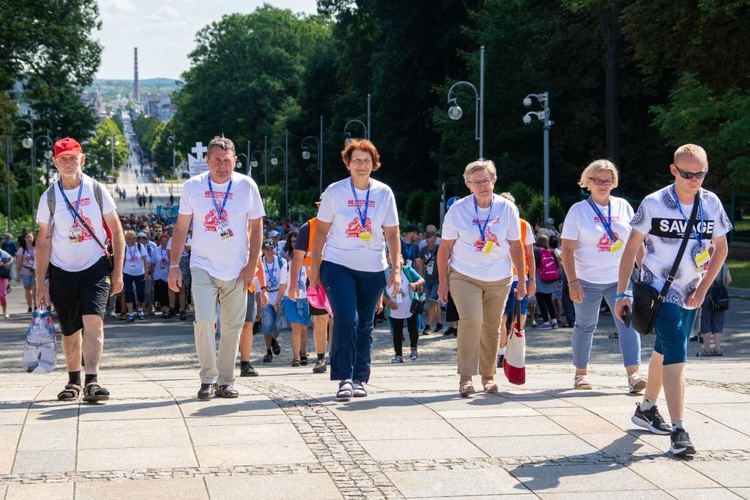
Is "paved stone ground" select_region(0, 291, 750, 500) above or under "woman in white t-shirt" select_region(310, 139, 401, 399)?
under

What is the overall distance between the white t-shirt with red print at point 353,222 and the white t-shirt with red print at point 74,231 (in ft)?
4.73

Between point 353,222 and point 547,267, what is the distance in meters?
11.9

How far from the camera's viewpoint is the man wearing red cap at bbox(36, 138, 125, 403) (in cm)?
823

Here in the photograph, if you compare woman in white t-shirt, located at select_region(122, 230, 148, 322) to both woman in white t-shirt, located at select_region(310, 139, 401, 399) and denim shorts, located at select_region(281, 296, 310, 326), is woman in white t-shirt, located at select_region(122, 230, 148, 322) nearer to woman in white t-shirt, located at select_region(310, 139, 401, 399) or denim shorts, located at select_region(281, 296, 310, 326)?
denim shorts, located at select_region(281, 296, 310, 326)

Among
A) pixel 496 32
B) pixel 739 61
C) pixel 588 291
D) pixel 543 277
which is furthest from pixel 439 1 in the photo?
pixel 588 291

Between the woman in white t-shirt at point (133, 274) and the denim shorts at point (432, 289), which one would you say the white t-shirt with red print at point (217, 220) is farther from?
the woman in white t-shirt at point (133, 274)

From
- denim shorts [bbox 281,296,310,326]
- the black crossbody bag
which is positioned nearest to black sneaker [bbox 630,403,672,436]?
the black crossbody bag

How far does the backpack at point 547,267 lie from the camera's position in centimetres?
1973

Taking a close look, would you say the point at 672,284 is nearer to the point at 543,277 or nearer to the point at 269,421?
the point at 269,421

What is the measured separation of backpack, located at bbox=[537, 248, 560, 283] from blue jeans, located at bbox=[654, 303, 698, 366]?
42.7ft

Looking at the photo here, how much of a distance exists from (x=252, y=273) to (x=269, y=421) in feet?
4.50

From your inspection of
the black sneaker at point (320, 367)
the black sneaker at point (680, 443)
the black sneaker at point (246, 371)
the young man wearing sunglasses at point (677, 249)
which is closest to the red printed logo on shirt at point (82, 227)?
the black sneaker at point (246, 371)

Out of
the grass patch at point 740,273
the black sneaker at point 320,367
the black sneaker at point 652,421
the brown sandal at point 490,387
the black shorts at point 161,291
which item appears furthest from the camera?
the grass patch at point 740,273

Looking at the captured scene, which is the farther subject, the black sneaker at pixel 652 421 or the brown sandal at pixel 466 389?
the brown sandal at pixel 466 389
